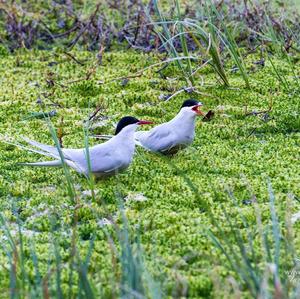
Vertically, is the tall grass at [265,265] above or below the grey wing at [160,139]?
below

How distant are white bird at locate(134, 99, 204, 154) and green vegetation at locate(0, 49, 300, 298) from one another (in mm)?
114

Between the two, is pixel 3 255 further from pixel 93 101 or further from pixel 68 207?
pixel 93 101

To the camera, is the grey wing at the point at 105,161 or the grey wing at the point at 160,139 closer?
the grey wing at the point at 105,161

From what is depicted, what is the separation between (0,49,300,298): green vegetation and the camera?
3561mm

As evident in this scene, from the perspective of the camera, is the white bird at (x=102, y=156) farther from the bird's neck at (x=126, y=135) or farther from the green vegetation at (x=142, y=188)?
the green vegetation at (x=142, y=188)

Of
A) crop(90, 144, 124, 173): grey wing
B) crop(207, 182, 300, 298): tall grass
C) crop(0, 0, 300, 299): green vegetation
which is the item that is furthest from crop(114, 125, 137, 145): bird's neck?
crop(207, 182, 300, 298): tall grass

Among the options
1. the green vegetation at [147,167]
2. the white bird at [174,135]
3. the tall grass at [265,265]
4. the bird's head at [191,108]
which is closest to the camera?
the tall grass at [265,265]

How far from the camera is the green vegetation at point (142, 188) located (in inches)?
140

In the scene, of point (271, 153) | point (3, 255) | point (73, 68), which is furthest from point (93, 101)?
point (3, 255)

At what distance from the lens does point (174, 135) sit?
568cm

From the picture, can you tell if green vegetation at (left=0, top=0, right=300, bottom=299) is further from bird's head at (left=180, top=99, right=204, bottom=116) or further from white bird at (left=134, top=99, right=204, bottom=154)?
bird's head at (left=180, top=99, right=204, bottom=116)

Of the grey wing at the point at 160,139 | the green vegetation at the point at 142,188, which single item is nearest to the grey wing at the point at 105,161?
the green vegetation at the point at 142,188

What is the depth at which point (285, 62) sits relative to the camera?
8.53 m

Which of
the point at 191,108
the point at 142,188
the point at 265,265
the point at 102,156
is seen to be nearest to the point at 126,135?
the point at 102,156
